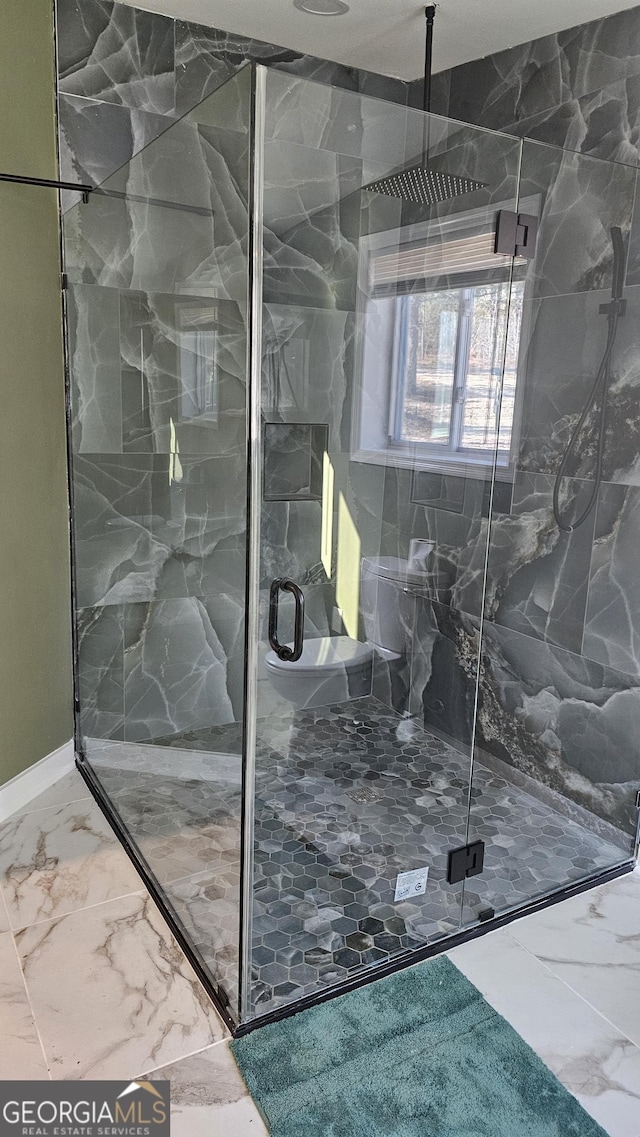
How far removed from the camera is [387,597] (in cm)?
203

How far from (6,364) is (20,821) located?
1490mm

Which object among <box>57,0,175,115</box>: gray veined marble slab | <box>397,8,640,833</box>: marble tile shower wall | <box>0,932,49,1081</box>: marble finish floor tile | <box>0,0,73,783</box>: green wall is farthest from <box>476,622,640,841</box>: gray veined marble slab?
<box>57,0,175,115</box>: gray veined marble slab

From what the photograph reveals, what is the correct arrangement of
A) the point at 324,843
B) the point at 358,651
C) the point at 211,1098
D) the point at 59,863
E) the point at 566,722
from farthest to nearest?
1. the point at 566,722
2. the point at 59,863
3. the point at 324,843
4. the point at 358,651
5. the point at 211,1098

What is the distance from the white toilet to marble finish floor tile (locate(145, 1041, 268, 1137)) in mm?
789

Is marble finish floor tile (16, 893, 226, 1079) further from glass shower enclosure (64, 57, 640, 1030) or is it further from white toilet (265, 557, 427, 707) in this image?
white toilet (265, 557, 427, 707)

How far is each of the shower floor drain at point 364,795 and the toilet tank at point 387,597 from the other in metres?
0.36

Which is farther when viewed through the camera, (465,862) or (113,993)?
(465,862)

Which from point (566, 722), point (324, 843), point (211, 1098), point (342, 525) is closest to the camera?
point (211, 1098)

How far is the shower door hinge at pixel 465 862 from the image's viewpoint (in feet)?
7.30

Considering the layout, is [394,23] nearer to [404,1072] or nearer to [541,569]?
[541,569]

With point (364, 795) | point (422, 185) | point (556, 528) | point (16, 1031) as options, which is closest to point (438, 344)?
point (422, 185)

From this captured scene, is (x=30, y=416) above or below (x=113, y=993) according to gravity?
above

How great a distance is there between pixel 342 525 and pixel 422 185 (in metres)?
0.76

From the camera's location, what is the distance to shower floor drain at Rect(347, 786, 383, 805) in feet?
6.85
